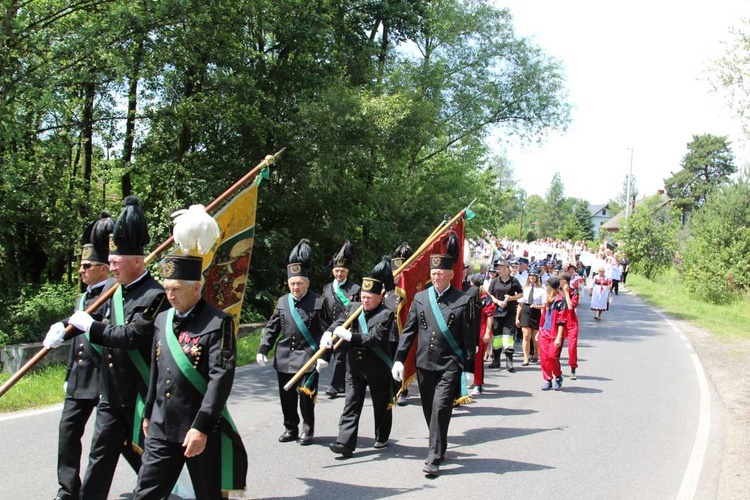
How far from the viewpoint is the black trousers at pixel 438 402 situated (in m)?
6.60

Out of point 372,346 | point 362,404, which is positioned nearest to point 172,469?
point 362,404

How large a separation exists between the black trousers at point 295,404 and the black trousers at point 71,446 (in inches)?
97.6

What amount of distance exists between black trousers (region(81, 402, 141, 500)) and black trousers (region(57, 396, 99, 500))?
10.0 inches

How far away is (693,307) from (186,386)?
26.4 m

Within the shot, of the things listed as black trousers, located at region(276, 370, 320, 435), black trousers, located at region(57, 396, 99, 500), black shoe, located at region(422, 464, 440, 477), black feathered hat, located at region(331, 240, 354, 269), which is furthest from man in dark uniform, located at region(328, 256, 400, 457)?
black trousers, located at region(57, 396, 99, 500)

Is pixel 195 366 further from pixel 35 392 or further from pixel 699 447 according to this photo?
pixel 699 447

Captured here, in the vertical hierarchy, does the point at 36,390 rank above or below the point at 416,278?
below

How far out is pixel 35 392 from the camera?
8891mm

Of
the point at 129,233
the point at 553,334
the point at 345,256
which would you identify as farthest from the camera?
the point at 553,334

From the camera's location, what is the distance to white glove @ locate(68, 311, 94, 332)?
4738mm

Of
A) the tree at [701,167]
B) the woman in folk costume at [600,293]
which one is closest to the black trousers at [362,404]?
the woman in folk costume at [600,293]

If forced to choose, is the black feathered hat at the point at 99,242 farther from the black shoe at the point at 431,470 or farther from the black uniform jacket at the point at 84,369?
the black shoe at the point at 431,470

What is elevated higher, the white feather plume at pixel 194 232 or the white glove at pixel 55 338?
the white feather plume at pixel 194 232

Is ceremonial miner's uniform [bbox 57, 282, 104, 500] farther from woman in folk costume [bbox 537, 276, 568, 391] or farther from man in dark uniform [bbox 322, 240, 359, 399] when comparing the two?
woman in folk costume [bbox 537, 276, 568, 391]
